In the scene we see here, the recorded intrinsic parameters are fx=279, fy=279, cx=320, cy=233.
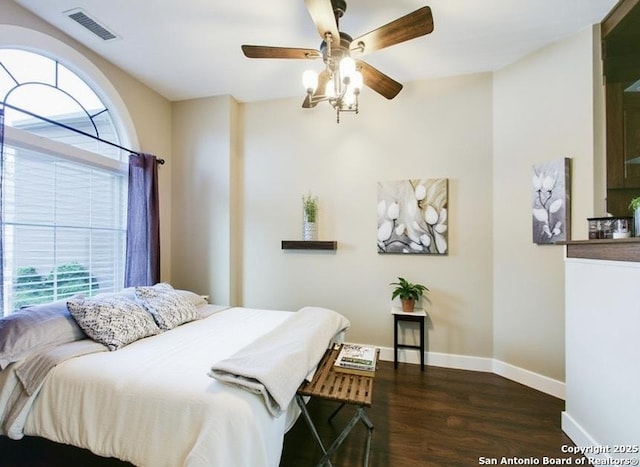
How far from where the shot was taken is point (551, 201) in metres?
2.40

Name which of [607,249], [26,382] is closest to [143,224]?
[26,382]

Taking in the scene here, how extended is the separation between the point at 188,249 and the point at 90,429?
2302 mm

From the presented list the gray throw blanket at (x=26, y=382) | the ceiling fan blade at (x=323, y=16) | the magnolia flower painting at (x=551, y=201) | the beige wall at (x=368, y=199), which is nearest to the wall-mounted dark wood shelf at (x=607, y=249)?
the magnolia flower painting at (x=551, y=201)

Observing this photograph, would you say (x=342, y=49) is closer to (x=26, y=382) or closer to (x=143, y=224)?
(x=143, y=224)

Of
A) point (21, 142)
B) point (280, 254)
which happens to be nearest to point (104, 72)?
point (21, 142)

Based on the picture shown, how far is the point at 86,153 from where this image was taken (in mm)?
2520

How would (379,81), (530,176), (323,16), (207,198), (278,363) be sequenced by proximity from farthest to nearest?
(207,198)
(530,176)
(379,81)
(323,16)
(278,363)

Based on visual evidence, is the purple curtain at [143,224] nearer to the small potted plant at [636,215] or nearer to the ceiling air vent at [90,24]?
the ceiling air vent at [90,24]

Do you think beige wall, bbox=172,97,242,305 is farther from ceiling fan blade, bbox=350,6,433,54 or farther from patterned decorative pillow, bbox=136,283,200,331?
ceiling fan blade, bbox=350,6,433,54

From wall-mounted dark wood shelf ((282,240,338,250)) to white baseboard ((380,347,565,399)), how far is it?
127cm

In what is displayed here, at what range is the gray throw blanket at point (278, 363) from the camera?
50.9 inches

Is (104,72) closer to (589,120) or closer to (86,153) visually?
(86,153)

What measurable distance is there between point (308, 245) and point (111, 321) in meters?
1.88

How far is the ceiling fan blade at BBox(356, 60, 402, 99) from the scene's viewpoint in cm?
204
